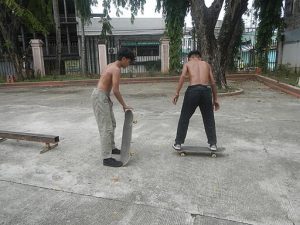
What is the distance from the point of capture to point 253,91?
11320 millimetres

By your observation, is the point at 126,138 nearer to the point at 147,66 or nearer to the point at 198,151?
the point at 198,151

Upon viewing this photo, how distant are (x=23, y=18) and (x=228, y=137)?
44.1 feet

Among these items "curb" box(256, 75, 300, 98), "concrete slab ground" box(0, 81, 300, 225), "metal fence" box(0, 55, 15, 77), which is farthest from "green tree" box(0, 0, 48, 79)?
"curb" box(256, 75, 300, 98)

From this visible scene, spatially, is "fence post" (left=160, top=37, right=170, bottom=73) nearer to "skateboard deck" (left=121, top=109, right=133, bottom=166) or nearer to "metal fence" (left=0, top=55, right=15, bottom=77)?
"metal fence" (left=0, top=55, right=15, bottom=77)

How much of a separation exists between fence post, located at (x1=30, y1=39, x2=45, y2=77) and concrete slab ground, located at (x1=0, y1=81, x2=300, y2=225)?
11.0 m

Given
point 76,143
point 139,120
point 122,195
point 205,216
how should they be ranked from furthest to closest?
1. point 139,120
2. point 76,143
3. point 122,195
4. point 205,216

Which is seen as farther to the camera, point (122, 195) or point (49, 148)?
point (49, 148)

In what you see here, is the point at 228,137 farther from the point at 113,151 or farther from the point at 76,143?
the point at 76,143

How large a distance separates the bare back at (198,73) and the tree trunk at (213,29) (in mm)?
6060

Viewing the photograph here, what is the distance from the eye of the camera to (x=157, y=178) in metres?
3.86

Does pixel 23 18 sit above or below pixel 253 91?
above

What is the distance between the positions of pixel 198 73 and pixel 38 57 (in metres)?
14.5

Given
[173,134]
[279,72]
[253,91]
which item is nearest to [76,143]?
[173,134]

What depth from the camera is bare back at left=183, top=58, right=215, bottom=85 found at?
14.4 feet
